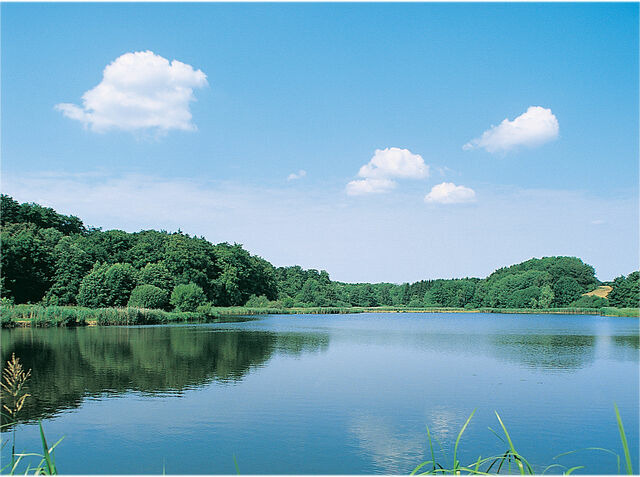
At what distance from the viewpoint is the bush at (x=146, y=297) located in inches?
1773

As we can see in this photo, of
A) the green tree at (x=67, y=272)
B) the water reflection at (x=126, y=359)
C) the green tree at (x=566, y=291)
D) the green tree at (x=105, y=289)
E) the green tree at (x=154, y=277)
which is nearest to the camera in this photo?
the water reflection at (x=126, y=359)

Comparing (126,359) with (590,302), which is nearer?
(126,359)

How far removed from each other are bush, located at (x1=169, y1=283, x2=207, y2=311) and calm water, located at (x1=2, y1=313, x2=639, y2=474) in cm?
2548

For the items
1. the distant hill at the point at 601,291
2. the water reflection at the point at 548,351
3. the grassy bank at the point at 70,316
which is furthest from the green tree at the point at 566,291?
the grassy bank at the point at 70,316

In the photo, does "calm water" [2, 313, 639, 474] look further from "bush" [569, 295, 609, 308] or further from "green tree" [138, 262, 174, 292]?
"bush" [569, 295, 609, 308]

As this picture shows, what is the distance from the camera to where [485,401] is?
43.5ft

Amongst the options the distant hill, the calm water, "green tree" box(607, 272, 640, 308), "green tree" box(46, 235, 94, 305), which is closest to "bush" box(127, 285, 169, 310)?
"green tree" box(46, 235, 94, 305)

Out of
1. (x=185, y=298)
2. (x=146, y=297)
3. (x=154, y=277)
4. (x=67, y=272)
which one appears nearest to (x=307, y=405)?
(x=146, y=297)

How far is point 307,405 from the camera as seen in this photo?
41.2 feet

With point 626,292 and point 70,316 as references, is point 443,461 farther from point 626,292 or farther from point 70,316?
point 626,292

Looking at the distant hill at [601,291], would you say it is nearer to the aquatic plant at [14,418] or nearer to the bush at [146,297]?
the bush at [146,297]

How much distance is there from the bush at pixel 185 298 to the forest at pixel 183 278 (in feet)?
0.29

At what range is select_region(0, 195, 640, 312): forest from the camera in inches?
1852

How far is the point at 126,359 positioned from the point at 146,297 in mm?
26948
